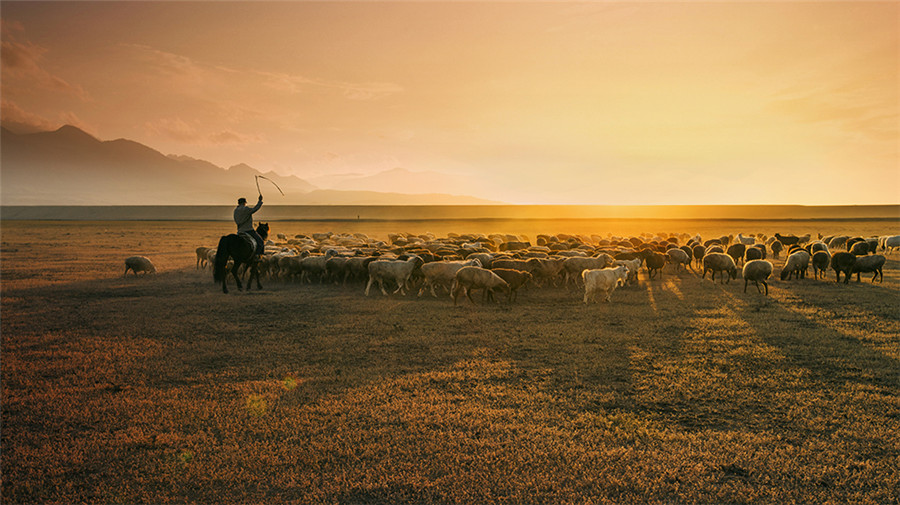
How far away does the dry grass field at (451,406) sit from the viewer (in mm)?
5145

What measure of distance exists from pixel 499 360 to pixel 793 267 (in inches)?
674

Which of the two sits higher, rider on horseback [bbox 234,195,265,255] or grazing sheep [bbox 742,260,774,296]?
rider on horseback [bbox 234,195,265,255]

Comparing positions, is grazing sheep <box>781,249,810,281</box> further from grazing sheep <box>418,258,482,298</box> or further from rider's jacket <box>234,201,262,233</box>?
rider's jacket <box>234,201,262,233</box>

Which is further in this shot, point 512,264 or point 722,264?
point 722,264

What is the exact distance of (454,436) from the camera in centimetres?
615

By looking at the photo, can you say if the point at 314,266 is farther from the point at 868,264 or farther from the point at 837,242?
the point at 837,242

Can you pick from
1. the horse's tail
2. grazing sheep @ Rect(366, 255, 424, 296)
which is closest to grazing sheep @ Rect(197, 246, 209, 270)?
the horse's tail

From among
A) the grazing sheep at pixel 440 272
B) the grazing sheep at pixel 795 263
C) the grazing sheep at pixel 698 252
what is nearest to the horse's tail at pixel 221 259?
the grazing sheep at pixel 440 272

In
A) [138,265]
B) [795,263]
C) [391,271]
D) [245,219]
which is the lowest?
[138,265]

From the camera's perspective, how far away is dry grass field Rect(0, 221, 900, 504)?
16.9ft

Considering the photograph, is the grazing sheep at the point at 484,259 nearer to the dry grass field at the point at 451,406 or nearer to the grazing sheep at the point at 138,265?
the dry grass field at the point at 451,406

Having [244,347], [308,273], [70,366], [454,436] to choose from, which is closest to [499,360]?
[454,436]

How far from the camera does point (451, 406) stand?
7.10 metres

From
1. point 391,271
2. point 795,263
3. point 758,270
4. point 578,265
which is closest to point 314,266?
point 391,271
